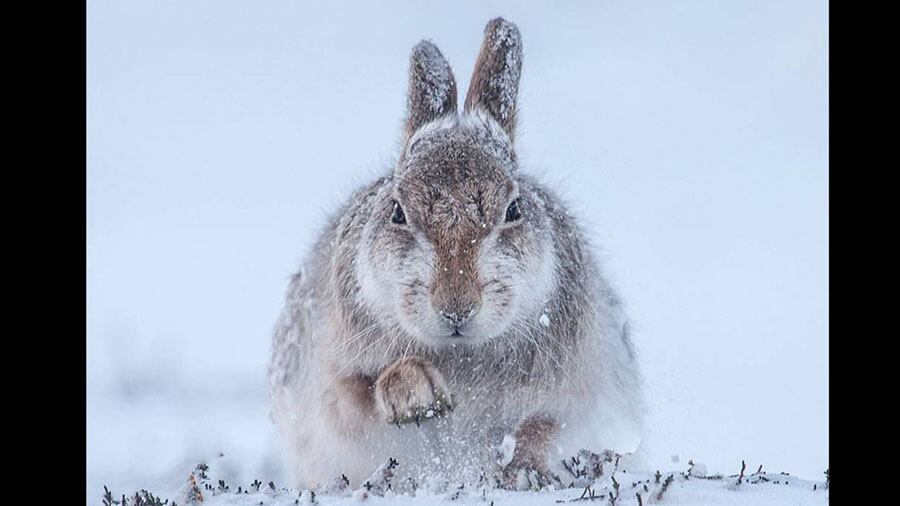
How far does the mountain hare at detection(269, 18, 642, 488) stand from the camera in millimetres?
5754

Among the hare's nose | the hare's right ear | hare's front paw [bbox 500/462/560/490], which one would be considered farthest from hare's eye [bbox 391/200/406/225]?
hare's front paw [bbox 500/462/560/490]

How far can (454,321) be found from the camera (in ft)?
18.1

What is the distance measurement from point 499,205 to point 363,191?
919 mm

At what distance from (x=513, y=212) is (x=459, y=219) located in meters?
0.34

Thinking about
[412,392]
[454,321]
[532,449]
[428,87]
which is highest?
[428,87]

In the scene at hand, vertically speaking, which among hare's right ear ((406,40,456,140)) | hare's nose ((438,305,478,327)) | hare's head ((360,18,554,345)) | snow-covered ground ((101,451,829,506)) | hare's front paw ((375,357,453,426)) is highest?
hare's right ear ((406,40,456,140))

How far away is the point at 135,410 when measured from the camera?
22.0 feet

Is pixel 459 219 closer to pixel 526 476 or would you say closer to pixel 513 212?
pixel 513 212

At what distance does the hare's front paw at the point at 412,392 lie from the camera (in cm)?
588

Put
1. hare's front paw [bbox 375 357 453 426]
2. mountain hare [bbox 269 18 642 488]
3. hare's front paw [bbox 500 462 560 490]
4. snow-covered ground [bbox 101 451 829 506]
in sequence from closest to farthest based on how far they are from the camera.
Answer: snow-covered ground [bbox 101 451 829 506], mountain hare [bbox 269 18 642 488], hare's front paw [bbox 375 357 453 426], hare's front paw [bbox 500 462 560 490]

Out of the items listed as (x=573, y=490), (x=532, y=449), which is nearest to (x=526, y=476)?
(x=532, y=449)

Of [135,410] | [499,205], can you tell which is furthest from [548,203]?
[135,410]

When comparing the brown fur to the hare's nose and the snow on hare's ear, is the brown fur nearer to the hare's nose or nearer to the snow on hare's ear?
the hare's nose
